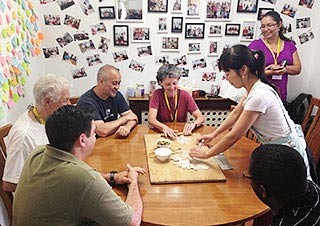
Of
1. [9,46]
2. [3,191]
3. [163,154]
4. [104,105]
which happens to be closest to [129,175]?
[163,154]

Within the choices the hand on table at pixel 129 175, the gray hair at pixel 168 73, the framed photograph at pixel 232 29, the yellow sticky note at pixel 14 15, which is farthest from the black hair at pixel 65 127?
the framed photograph at pixel 232 29

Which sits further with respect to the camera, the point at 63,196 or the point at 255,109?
the point at 255,109

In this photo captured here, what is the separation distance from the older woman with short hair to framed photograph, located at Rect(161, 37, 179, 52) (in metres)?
1.70

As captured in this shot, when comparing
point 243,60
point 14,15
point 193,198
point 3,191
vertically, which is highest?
point 14,15

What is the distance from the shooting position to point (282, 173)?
2.97 feet

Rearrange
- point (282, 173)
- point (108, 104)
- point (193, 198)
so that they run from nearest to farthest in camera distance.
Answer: point (282, 173) < point (193, 198) < point (108, 104)

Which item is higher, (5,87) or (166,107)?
(5,87)

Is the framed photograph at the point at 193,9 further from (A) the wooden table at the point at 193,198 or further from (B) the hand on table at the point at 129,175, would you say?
(B) the hand on table at the point at 129,175

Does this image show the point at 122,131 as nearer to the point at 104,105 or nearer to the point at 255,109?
the point at 104,105

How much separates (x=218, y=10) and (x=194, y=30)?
0.35 meters

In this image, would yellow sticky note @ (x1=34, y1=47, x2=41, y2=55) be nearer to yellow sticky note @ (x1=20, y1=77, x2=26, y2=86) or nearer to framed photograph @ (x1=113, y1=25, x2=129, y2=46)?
yellow sticky note @ (x1=20, y1=77, x2=26, y2=86)

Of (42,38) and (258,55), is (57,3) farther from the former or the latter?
(258,55)

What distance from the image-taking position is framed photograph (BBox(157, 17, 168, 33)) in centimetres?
306

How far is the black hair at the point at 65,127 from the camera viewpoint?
108cm
